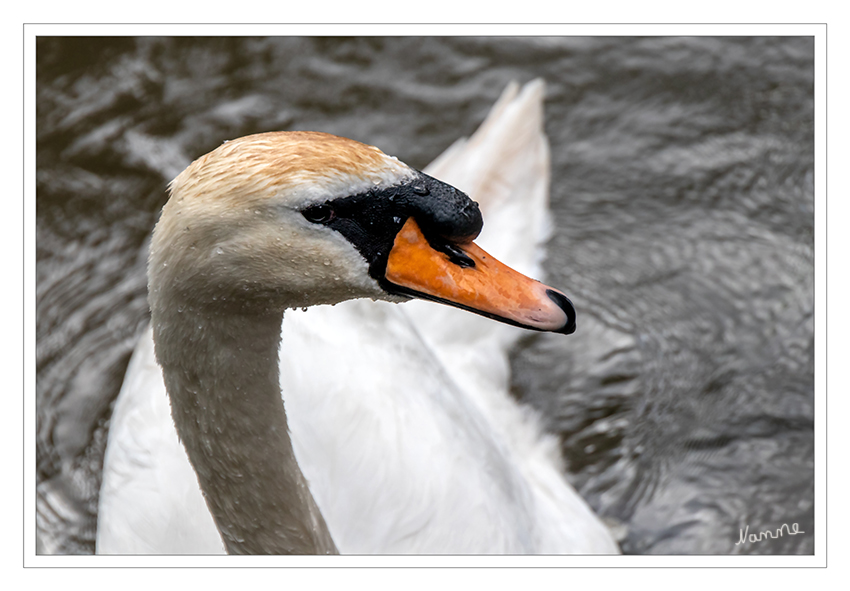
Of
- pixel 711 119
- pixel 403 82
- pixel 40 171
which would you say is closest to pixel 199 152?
pixel 40 171

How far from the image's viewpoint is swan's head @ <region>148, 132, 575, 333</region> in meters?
1.75

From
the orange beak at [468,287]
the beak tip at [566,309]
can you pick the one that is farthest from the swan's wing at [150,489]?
the beak tip at [566,309]

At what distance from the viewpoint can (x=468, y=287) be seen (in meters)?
1.85

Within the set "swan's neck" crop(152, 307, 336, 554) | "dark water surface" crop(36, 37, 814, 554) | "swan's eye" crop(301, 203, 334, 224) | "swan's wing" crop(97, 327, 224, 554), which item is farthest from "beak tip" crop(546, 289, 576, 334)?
"dark water surface" crop(36, 37, 814, 554)

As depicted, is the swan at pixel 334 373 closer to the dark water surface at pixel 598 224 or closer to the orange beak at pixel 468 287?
the orange beak at pixel 468 287

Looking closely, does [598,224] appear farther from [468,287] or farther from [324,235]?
[324,235]

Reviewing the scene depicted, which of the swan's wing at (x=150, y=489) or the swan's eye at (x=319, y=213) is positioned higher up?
the swan's eye at (x=319, y=213)

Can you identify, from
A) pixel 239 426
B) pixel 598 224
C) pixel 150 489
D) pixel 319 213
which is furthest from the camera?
pixel 598 224

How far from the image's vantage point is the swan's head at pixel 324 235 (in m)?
1.75

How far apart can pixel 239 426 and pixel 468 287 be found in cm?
72

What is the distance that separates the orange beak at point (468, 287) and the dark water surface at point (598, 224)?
2.39 meters


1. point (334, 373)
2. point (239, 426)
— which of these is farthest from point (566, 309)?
point (334, 373)

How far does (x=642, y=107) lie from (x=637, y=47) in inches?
17.6

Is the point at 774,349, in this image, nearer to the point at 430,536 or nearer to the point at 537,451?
the point at 537,451
